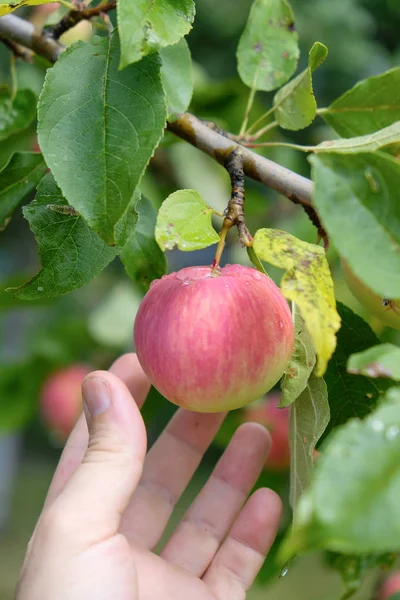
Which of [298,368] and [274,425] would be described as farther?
[274,425]

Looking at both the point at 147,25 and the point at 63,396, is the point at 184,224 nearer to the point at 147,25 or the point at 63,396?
the point at 147,25

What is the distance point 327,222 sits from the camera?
32 cm

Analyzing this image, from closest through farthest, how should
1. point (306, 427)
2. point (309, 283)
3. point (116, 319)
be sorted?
point (309, 283), point (306, 427), point (116, 319)

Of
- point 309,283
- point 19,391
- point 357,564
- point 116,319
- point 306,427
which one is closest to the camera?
point 309,283

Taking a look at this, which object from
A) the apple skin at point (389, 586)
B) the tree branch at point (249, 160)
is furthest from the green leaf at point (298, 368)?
the apple skin at point (389, 586)

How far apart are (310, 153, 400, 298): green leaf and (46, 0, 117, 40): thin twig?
32 centimetres

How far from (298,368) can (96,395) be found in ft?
0.53

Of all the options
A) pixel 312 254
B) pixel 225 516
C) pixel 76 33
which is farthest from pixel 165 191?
pixel 312 254

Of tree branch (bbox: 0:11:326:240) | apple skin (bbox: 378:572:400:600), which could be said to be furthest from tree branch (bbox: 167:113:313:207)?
apple skin (bbox: 378:572:400:600)

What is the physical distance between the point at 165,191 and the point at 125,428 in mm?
611

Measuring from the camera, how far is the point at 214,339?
0.44m

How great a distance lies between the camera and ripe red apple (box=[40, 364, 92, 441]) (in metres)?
1.24

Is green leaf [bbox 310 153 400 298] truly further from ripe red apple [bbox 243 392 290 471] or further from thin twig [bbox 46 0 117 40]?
ripe red apple [bbox 243 392 290 471]

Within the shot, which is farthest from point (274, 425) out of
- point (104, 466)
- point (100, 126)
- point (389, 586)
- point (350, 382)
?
point (100, 126)
